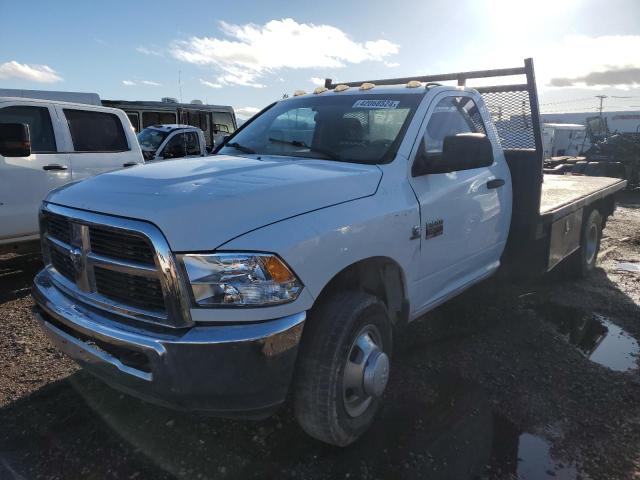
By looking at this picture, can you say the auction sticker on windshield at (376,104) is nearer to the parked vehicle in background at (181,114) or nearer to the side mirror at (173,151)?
the side mirror at (173,151)

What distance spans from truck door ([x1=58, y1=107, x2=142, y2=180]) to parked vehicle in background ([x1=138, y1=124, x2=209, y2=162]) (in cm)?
568

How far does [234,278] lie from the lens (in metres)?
2.06

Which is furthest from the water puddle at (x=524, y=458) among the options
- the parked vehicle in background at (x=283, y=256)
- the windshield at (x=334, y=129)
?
the windshield at (x=334, y=129)

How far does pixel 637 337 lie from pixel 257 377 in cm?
378

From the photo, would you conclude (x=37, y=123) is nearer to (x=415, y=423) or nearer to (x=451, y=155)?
(x=451, y=155)

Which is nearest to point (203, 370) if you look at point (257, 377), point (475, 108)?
point (257, 377)

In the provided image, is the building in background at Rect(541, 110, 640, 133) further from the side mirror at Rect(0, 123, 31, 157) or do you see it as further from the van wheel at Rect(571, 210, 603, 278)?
the side mirror at Rect(0, 123, 31, 157)

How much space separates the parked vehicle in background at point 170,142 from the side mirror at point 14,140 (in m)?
6.99

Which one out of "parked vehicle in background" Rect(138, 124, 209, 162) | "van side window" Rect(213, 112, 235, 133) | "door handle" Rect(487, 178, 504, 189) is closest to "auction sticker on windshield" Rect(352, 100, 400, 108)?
"door handle" Rect(487, 178, 504, 189)

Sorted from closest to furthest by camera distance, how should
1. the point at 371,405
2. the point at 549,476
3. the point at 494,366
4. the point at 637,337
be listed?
the point at 549,476 → the point at 371,405 → the point at 494,366 → the point at 637,337

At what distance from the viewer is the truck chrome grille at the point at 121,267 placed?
6.72ft

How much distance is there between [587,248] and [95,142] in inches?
243

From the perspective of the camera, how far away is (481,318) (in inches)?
183

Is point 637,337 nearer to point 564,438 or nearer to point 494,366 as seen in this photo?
point 494,366
